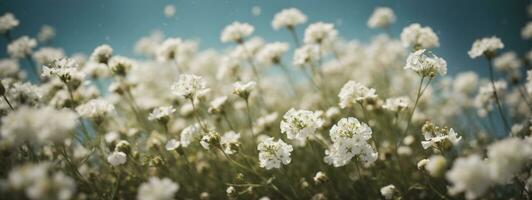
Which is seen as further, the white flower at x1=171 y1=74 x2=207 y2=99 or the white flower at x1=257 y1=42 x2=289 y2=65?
the white flower at x1=257 y1=42 x2=289 y2=65

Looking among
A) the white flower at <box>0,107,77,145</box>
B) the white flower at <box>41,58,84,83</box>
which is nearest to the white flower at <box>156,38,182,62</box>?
the white flower at <box>41,58,84,83</box>

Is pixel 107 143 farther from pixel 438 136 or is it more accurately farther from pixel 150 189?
pixel 438 136

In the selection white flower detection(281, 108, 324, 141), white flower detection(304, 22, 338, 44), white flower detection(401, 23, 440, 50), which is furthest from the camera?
white flower detection(304, 22, 338, 44)

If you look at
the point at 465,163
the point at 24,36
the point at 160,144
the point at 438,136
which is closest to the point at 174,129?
the point at 160,144

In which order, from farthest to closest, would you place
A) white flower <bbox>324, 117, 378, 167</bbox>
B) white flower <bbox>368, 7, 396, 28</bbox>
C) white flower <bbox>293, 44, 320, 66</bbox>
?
white flower <bbox>368, 7, 396, 28</bbox> < white flower <bbox>293, 44, 320, 66</bbox> < white flower <bbox>324, 117, 378, 167</bbox>

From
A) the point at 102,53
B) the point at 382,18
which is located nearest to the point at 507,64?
the point at 382,18

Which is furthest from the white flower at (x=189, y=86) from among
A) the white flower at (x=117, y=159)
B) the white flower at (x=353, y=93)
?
the white flower at (x=353, y=93)

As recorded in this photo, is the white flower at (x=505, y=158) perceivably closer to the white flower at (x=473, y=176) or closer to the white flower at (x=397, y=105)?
the white flower at (x=473, y=176)

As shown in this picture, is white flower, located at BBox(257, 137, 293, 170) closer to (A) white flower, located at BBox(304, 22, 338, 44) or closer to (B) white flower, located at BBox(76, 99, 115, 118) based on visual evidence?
(B) white flower, located at BBox(76, 99, 115, 118)
